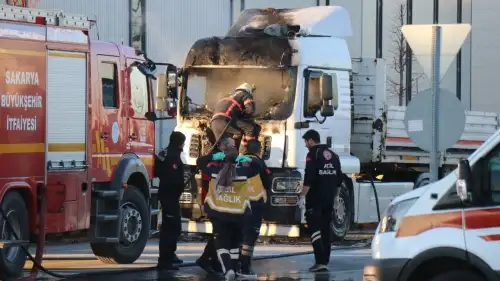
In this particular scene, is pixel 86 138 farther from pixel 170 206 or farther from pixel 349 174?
pixel 349 174

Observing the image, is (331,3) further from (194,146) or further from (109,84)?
(109,84)

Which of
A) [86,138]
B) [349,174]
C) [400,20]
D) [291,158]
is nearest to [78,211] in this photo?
[86,138]

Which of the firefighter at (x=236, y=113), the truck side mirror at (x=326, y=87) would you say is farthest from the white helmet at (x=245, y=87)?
the truck side mirror at (x=326, y=87)

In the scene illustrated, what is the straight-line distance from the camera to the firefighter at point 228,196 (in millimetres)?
13547

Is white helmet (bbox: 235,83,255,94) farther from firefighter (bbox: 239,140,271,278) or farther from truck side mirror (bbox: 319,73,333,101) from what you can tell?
firefighter (bbox: 239,140,271,278)

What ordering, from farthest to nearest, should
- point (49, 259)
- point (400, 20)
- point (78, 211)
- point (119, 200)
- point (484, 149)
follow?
point (400, 20) → point (49, 259) → point (119, 200) → point (78, 211) → point (484, 149)

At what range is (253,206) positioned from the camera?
1377 centimetres

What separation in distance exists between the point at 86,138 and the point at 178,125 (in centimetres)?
375

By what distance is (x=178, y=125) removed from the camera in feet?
60.5

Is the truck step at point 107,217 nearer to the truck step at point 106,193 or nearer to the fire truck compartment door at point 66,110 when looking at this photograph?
the truck step at point 106,193

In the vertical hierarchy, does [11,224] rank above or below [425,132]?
below

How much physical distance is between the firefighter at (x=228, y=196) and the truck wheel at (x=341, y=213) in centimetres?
522

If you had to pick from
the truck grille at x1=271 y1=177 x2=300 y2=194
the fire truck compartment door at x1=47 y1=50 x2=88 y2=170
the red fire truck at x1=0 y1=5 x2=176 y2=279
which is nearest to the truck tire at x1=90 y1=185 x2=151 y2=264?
the red fire truck at x1=0 y1=5 x2=176 y2=279

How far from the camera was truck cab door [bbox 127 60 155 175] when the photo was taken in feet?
53.6
